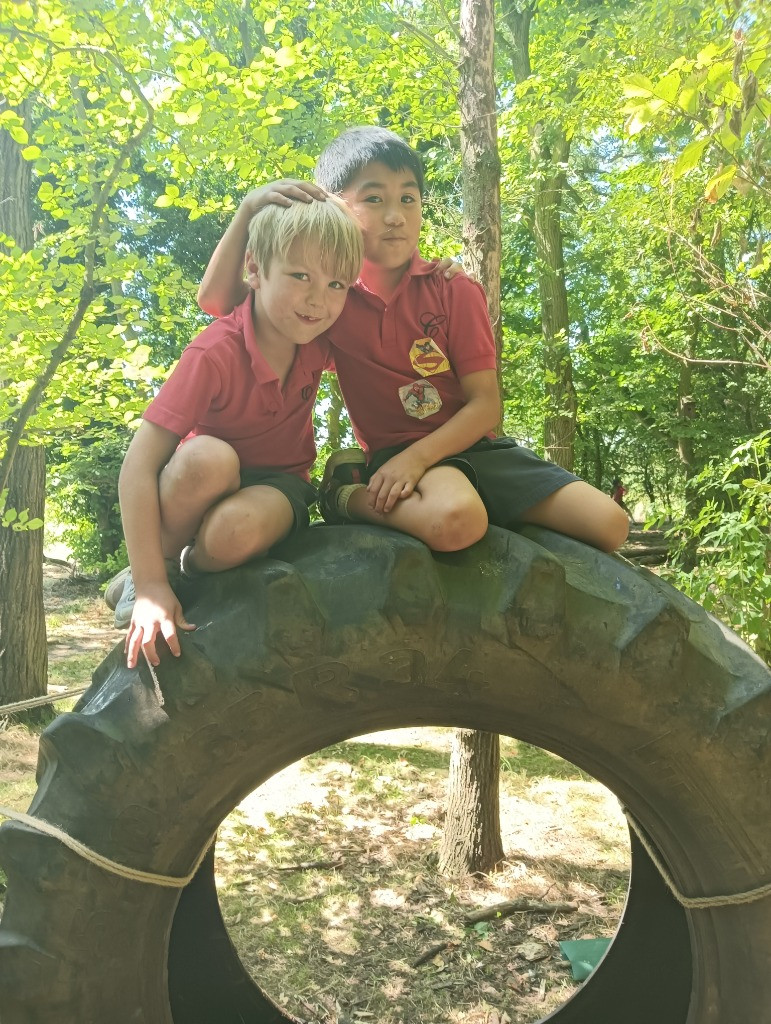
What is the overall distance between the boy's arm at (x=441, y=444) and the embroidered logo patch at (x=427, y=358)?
64mm

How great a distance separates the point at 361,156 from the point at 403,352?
45cm

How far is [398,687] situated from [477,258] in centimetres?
229

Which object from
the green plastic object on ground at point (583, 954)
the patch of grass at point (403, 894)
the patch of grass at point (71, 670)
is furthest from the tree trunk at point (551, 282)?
the green plastic object on ground at point (583, 954)

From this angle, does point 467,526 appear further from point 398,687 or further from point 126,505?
point 126,505

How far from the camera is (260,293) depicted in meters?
1.51

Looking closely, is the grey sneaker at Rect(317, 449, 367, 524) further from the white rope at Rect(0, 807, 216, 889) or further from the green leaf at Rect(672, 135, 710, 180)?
the green leaf at Rect(672, 135, 710, 180)

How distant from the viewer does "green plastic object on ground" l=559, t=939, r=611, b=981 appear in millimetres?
2482

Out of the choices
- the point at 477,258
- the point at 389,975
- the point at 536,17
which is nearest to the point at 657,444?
the point at 536,17

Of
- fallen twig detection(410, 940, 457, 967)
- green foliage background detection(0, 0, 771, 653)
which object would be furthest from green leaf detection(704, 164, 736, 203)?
fallen twig detection(410, 940, 457, 967)

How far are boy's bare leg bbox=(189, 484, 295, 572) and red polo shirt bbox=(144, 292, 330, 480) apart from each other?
0.65ft

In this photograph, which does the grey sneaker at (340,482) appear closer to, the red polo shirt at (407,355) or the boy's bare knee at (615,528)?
the red polo shirt at (407,355)

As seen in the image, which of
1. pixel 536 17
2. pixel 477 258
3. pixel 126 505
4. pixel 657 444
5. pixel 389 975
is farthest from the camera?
pixel 657 444

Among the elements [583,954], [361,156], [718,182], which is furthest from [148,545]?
[583,954]

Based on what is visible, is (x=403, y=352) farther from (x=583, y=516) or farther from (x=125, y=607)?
(x=125, y=607)
